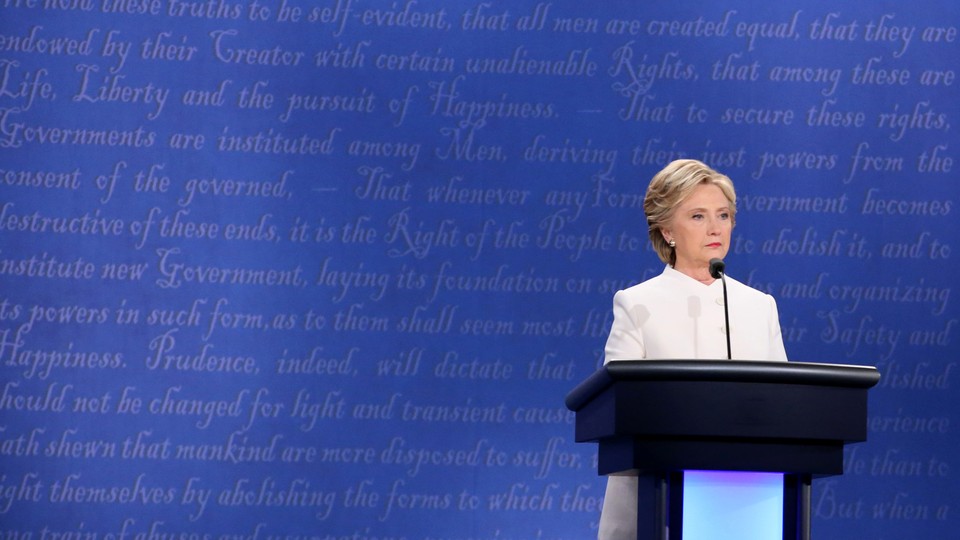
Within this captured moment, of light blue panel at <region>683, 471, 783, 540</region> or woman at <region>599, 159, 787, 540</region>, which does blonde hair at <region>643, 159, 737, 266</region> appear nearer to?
woman at <region>599, 159, 787, 540</region>

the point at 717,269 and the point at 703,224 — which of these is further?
the point at 703,224

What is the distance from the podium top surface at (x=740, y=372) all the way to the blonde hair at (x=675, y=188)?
0.79 metres

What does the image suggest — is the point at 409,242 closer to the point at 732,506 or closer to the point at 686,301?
the point at 686,301

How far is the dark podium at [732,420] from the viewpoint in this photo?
1.89 m

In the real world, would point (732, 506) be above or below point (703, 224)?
below

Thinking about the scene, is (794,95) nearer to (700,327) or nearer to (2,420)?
(700,327)

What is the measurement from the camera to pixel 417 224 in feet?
14.8

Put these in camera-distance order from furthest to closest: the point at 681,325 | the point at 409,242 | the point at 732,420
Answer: the point at 409,242 → the point at 681,325 → the point at 732,420

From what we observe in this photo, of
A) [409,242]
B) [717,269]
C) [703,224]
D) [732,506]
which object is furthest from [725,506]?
[409,242]

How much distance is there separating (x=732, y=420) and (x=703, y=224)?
2.72 feet

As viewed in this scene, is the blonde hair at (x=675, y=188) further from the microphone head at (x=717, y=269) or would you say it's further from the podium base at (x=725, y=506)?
the podium base at (x=725, y=506)

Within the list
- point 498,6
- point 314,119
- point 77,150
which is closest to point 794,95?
point 498,6

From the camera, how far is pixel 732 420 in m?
1.89

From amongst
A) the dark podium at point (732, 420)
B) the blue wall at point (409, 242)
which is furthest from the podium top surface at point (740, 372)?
the blue wall at point (409, 242)
